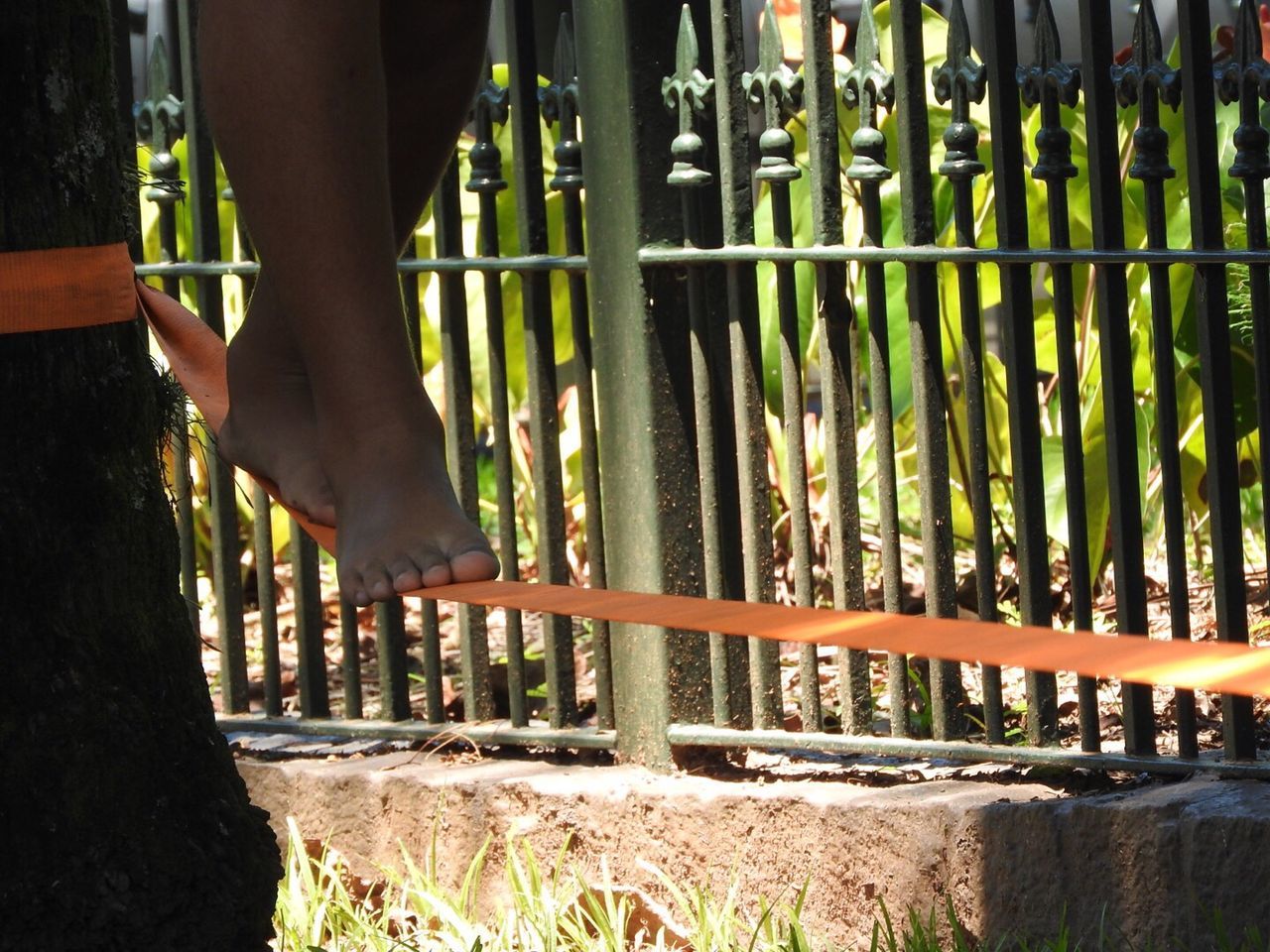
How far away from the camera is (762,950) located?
2832 mm

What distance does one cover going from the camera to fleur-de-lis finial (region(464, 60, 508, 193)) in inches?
128

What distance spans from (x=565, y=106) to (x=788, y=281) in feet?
1.70

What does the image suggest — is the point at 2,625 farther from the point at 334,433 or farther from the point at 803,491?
the point at 803,491

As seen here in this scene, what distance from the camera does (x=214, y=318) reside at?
361 cm

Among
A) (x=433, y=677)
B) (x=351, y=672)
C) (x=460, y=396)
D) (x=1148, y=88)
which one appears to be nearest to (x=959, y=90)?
(x=1148, y=88)

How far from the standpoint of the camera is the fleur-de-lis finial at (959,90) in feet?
9.11

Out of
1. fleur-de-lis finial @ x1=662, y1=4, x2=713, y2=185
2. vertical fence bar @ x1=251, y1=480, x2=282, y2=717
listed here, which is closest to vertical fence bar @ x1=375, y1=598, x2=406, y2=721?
vertical fence bar @ x1=251, y1=480, x2=282, y2=717

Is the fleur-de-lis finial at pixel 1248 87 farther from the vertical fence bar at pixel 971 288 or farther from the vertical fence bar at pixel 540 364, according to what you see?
the vertical fence bar at pixel 540 364

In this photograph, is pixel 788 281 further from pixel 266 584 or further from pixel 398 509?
pixel 266 584

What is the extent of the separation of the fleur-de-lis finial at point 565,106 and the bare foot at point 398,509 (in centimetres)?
108

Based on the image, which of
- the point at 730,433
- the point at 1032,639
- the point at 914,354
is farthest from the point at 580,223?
the point at 1032,639

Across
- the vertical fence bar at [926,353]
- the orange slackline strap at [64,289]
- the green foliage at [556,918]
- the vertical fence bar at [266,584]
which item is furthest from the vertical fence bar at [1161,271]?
the vertical fence bar at [266,584]

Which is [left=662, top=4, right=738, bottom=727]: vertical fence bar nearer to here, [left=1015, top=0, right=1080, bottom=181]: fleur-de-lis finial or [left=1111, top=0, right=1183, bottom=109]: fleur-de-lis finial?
[left=1015, top=0, right=1080, bottom=181]: fleur-de-lis finial

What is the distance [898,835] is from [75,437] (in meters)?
1.48
